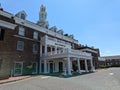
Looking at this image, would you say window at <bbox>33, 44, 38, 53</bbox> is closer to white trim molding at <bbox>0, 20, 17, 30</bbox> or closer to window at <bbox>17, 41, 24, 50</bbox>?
window at <bbox>17, 41, 24, 50</bbox>

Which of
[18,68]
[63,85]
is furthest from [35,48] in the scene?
[63,85]

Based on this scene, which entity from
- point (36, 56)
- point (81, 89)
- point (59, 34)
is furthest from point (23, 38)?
point (81, 89)

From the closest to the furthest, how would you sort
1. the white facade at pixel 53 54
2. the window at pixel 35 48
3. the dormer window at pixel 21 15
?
the white facade at pixel 53 54 < the dormer window at pixel 21 15 < the window at pixel 35 48

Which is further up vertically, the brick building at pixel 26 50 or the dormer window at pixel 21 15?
the dormer window at pixel 21 15

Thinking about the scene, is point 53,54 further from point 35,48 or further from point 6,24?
point 6,24

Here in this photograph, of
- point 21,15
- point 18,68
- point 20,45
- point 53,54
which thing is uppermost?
point 21,15

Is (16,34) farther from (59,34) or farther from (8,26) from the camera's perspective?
(59,34)

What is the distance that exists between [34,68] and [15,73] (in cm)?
413

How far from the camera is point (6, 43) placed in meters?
15.4

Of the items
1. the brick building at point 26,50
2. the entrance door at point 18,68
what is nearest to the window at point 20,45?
the brick building at point 26,50

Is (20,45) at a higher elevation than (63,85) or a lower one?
higher

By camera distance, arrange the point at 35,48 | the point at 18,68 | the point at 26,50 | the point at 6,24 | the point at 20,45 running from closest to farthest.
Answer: the point at 6,24, the point at 18,68, the point at 20,45, the point at 26,50, the point at 35,48

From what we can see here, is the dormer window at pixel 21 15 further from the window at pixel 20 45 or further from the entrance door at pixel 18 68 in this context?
the entrance door at pixel 18 68

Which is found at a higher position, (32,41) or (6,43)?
(32,41)
